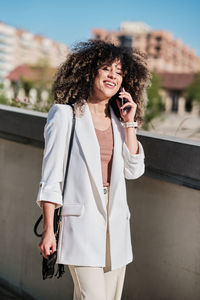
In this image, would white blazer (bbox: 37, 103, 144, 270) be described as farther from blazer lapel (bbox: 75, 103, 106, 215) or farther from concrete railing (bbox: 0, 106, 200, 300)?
concrete railing (bbox: 0, 106, 200, 300)

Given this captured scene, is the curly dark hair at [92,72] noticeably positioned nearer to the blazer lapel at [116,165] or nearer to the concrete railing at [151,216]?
the blazer lapel at [116,165]

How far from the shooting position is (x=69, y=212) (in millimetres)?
2000

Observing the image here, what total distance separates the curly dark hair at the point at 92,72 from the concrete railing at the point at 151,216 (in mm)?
327

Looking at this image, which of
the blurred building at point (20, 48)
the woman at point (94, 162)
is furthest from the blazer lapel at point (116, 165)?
the blurred building at point (20, 48)

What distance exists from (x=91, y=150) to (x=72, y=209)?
10.9 inches

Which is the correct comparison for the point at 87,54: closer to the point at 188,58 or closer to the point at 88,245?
the point at 88,245

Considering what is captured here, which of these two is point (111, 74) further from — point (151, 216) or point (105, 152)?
point (151, 216)

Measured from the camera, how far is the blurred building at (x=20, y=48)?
154 meters

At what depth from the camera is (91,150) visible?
2.02 meters

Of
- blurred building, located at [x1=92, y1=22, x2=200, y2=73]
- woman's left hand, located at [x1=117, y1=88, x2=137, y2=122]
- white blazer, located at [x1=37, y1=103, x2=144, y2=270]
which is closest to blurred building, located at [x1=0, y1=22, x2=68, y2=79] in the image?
blurred building, located at [x1=92, y1=22, x2=200, y2=73]

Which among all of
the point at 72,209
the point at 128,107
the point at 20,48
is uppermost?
the point at 128,107

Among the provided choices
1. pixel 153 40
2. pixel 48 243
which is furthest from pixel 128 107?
pixel 153 40

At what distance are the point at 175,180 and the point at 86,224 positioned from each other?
63cm

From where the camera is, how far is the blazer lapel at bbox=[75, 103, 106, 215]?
2.01 meters
